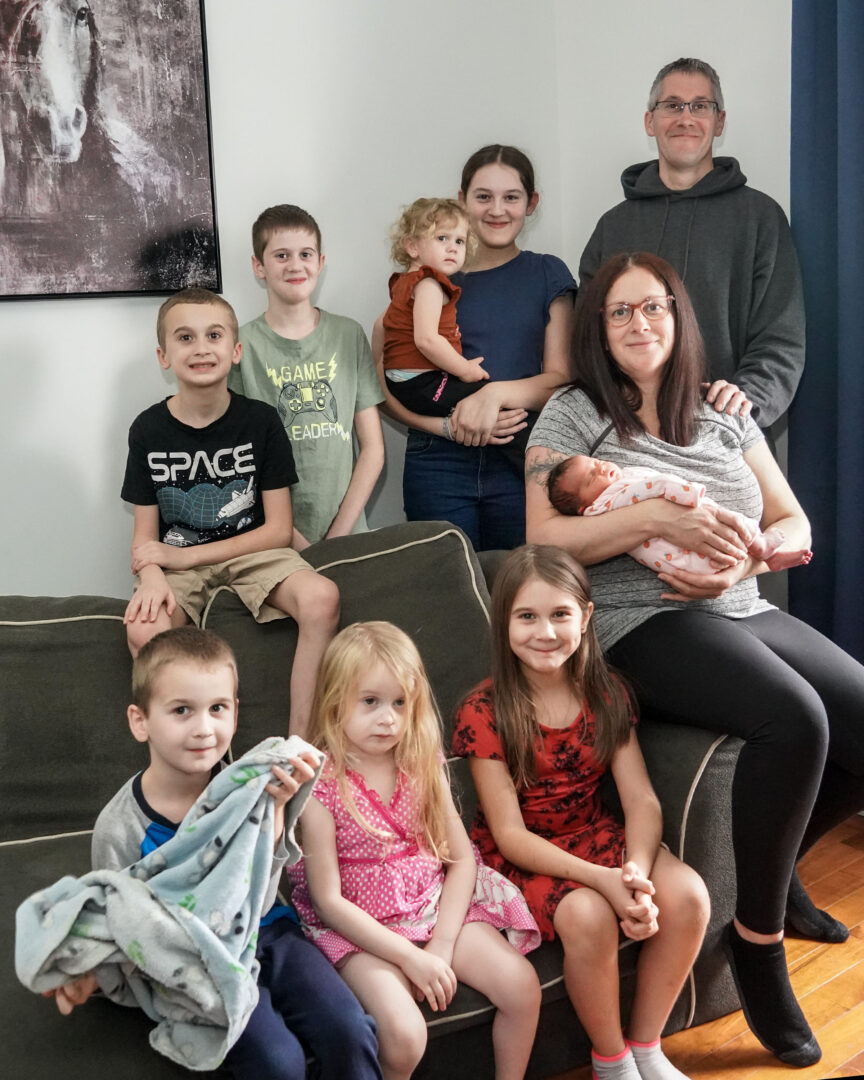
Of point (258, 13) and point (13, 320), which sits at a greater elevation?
point (258, 13)

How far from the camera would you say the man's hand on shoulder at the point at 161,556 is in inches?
91.5

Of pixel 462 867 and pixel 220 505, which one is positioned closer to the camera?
pixel 462 867

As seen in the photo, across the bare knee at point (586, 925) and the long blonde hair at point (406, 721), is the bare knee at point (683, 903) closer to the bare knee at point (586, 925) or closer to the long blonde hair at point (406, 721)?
the bare knee at point (586, 925)

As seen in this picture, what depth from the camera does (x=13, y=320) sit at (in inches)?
102

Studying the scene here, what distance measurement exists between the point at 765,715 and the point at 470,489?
1149mm

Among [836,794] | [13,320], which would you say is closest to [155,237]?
[13,320]

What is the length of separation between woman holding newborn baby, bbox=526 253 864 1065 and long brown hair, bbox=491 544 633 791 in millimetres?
107

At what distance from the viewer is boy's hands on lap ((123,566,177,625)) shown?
219 cm

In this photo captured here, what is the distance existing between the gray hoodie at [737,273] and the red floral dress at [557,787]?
1.01m

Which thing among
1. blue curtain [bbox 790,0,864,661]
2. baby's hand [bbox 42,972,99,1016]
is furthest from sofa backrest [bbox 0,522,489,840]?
blue curtain [bbox 790,0,864,661]

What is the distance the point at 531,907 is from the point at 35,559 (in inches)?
60.6

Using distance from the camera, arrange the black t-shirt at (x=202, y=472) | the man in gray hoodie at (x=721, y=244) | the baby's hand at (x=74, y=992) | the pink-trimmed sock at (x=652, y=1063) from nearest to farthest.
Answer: the baby's hand at (x=74, y=992) → the pink-trimmed sock at (x=652, y=1063) → the black t-shirt at (x=202, y=472) → the man in gray hoodie at (x=721, y=244)

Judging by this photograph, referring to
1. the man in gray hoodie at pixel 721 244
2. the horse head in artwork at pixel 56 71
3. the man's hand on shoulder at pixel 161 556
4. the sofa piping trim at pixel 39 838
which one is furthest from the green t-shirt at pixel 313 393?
the sofa piping trim at pixel 39 838

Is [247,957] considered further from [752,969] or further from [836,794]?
[836,794]
